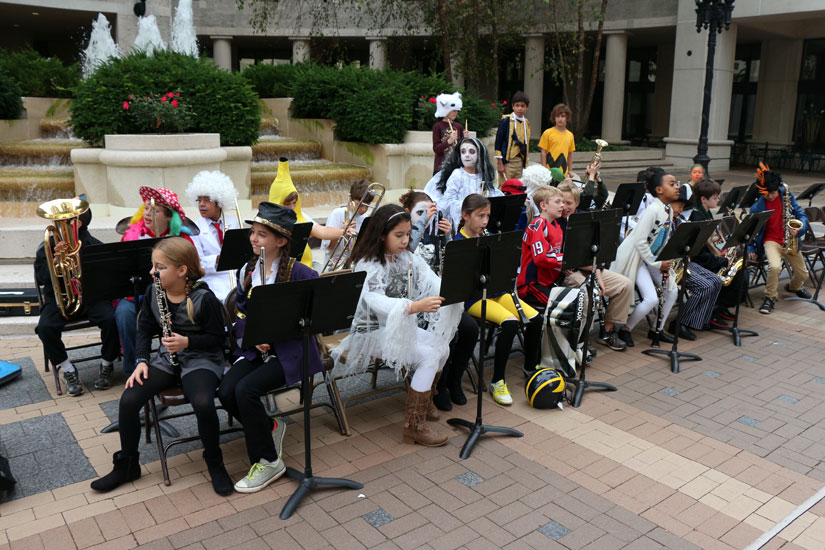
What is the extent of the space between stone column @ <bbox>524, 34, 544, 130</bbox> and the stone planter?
642 inches

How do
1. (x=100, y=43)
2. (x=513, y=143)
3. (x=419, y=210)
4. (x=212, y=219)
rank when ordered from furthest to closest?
(x=100, y=43)
(x=513, y=143)
(x=419, y=210)
(x=212, y=219)

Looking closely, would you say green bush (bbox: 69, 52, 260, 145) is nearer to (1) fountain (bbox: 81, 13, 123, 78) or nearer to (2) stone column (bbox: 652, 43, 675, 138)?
(1) fountain (bbox: 81, 13, 123, 78)

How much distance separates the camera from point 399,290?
5.09 meters

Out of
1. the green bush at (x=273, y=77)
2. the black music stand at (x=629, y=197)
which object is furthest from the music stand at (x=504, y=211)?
the green bush at (x=273, y=77)

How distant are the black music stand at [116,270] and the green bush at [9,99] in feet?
30.5

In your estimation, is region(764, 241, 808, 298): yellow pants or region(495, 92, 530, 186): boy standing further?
region(495, 92, 530, 186): boy standing

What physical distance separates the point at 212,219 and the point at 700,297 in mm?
5058

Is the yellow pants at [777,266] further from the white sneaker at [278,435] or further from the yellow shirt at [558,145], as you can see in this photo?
the white sneaker at [278,435]

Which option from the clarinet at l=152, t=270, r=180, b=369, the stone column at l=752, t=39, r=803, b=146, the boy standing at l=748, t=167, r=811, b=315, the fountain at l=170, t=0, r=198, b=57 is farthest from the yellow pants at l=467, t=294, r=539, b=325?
the stone column at l=752, t=39, r=803, b=146

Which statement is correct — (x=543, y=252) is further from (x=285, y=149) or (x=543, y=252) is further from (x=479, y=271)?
(x=285, y=149)

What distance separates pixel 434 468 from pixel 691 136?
20.0m

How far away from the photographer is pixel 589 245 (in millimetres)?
5914

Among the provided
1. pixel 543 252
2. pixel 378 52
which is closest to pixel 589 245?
pixel 543 252

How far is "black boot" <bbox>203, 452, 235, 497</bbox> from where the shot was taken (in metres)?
4.42
